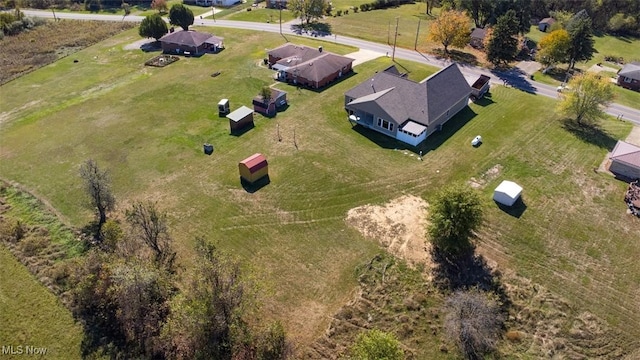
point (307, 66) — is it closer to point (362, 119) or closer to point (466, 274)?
point (362, 119)

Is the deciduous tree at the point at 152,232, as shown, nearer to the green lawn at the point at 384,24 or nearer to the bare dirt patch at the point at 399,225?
the bare dirt patch at the point at 399,225

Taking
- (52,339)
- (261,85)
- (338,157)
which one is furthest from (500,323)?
(261,85)

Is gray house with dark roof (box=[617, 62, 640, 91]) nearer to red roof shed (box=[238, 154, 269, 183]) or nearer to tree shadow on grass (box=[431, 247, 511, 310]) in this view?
tree shadow on grass (box=[431, 247, 511, 310])

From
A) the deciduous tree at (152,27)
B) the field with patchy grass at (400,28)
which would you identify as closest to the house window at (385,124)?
the field with patchy grass at (400,28)

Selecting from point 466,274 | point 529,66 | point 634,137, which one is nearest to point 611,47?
point 529,66

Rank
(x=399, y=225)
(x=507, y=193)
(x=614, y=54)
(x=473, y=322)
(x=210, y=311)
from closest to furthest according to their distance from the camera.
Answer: (x=210, y=311)
(x=473, y=322)
(x=399, y=225)
(x=507, y=193)
(x=614, y=54)

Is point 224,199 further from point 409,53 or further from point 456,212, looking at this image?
point 409,53
